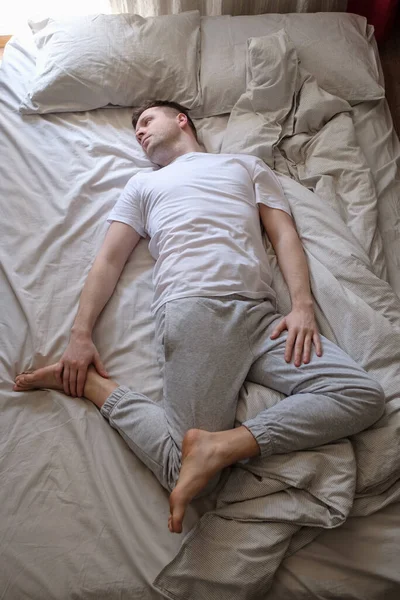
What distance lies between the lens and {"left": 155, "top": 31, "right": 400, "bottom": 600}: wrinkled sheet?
3.46 feet

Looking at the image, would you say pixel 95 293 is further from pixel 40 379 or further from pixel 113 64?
pixel 113 64

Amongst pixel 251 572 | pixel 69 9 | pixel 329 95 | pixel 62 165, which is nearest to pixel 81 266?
pixel 62 165

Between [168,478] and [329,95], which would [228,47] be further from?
[168,478]

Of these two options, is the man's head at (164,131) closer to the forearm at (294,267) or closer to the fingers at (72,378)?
the forearm at (294,267)

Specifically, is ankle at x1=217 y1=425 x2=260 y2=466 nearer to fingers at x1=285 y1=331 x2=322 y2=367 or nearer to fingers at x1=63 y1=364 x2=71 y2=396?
fingers at x1=285 y1=331 x2=322 y2=367

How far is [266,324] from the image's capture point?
1.35 metres

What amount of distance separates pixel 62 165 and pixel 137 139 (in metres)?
0.27

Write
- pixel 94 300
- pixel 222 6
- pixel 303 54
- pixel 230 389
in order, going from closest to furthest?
1. pixel 230 389
2. pixel 94 300
3. pixel 303 54
4. pixel 222 6

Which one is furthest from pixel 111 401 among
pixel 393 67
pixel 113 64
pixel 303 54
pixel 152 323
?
pixel 393 67

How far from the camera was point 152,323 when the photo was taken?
1447 mm

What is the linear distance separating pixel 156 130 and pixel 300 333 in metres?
0.86

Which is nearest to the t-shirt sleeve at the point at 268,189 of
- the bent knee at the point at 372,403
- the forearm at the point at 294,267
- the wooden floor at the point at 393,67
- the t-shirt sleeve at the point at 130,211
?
the forearm at the point at 294,267

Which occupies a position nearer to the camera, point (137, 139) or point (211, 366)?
point (211, 366)

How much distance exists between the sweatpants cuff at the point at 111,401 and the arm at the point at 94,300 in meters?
0.08
